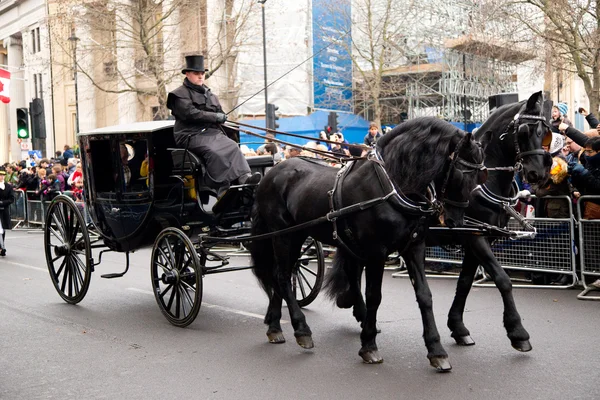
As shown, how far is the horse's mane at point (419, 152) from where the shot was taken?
5680 millimetres

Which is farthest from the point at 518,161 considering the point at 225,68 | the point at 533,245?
the point at 225,68

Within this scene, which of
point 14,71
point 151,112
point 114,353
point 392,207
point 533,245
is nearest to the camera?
point 392,207

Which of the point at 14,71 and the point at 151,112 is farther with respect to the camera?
the point at 14,71

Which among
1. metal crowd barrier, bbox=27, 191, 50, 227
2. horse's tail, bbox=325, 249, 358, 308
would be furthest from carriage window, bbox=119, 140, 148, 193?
metal crowd barrier, bbox=27, 191, 50, 227

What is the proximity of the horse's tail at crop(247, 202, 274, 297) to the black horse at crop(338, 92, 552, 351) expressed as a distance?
78 cm

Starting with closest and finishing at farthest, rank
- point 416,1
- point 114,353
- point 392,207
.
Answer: point 392,207
point 114,353
point 416,1

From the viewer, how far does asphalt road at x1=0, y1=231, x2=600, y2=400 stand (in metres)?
5.39

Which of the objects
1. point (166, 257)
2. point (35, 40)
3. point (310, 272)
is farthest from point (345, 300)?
point (35, 40)

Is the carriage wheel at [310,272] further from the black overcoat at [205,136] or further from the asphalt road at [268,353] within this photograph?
the black overcoat at [205,136]

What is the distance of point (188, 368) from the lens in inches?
238

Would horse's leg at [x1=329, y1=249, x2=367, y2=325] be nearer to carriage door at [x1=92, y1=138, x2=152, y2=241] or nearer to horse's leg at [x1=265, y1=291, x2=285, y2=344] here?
horse's leg at [x1=265, y1=291, x2=285, y2=344]

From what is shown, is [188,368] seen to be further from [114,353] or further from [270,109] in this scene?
[270,109]

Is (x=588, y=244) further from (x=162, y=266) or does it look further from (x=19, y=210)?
(x=19, y=210)

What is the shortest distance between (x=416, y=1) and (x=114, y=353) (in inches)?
1041
